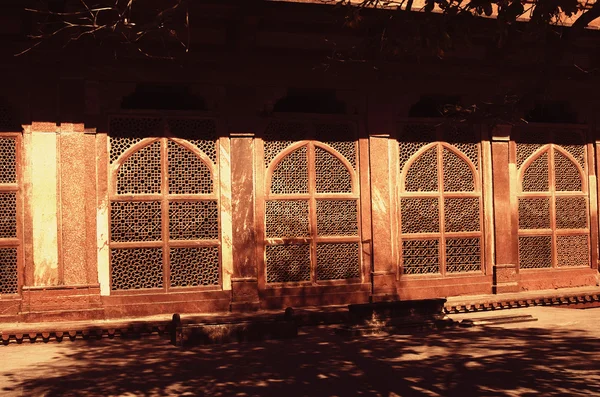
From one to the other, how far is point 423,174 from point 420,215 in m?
0.54

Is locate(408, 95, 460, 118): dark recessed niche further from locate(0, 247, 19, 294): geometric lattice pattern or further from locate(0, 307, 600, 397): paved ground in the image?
locate(0, 247, 19, 294): geometric lattice pattern

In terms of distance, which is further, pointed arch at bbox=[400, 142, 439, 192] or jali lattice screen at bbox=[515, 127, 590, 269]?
jali lattice screen at bbox=[515, 127, 590, 269]

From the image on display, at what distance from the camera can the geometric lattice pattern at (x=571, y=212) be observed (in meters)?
12.0

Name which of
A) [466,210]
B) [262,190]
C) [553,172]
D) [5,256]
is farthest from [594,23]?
[5,256]

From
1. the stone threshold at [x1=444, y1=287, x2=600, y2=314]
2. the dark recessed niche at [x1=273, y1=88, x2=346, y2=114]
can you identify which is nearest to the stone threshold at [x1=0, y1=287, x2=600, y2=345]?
the stone threshold at [x1=444, y1=287, x2=600, y2=314]

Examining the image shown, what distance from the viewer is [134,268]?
396 inches

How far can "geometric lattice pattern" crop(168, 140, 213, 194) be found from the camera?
10.2 meters

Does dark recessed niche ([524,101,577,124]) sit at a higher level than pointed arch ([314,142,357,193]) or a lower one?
higher

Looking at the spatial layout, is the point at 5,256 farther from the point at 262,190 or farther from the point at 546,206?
the point at 546,206

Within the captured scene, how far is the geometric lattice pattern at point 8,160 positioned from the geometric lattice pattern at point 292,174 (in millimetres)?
2998

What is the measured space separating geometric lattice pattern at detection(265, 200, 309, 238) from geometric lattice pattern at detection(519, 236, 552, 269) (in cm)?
313

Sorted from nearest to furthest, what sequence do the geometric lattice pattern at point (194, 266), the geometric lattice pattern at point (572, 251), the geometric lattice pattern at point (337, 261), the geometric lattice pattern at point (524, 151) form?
the geometric lattice pattern at point (194, 266) → the geometric lattice pattern at point (337, 261) → the geometric lattice pattern at point (524, 151) → the geometric lattice pattern at point (572, 251)

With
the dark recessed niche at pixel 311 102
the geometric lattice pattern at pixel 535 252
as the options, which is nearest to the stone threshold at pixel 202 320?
the geometric lattice pattern at pixel 535 252

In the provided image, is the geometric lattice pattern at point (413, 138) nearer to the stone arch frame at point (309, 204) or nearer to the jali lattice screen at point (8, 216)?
the stone arch frame at point (309, 204)
